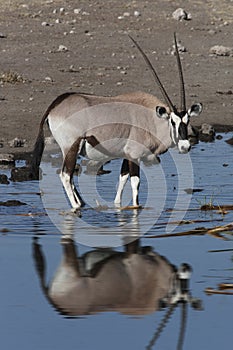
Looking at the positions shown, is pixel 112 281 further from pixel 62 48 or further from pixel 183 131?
pixel 62 48

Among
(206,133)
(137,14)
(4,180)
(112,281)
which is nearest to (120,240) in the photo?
(112,281)

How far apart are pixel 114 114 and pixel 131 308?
164 inches

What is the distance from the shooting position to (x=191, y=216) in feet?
29.6

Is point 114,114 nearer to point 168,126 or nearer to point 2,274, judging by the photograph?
point 168,126

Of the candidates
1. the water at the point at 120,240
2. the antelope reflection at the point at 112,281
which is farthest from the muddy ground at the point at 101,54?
the antelope reflection at the point at 112,281

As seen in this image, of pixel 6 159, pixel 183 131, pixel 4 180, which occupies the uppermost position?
pixel 183 131

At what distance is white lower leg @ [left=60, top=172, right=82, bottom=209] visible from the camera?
9.56 meters

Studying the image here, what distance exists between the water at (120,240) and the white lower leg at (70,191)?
9 centimetres

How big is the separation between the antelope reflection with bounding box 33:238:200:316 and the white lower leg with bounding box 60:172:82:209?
1719mm

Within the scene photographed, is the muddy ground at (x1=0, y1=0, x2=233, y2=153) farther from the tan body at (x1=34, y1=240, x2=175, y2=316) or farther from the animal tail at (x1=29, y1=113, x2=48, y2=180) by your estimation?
the tan body at (x1=34, y1=240, x2=175, y2=316)

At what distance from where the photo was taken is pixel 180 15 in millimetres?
21641

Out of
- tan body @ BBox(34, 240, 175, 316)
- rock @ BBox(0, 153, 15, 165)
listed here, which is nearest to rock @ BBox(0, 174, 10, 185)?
rock @ BBox(0, 153, 15, 165)

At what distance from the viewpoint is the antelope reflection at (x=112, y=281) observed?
6156 mm

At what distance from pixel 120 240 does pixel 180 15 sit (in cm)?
1407
